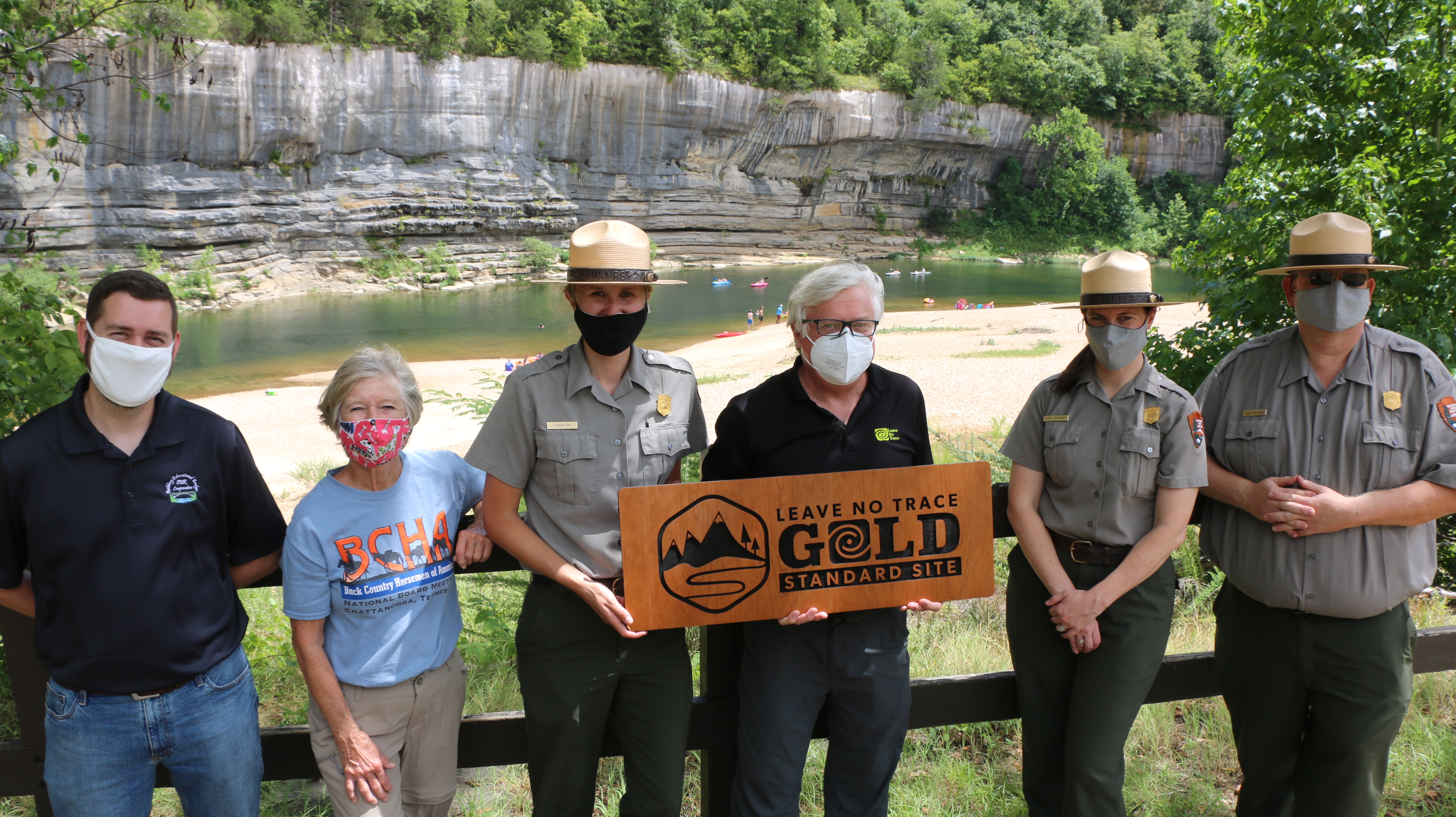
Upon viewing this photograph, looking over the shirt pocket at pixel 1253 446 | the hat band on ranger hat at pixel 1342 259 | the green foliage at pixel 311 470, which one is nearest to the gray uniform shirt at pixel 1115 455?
the shirt pocket at pixel 1253 446

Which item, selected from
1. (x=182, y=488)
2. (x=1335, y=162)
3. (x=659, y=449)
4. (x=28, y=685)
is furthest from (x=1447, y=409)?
(x=28, y=685)

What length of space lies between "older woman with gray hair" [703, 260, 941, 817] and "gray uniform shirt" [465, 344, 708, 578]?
229 mm

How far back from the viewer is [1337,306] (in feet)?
9.29

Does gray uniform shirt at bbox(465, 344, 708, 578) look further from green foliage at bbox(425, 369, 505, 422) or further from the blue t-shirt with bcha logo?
green foliage at bbox(425, 369, 505, 422)

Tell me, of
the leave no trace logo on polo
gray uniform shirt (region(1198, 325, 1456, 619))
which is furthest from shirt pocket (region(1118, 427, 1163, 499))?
the leave no trace logo on polo

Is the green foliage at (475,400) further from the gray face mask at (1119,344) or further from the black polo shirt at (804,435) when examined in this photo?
the gray face mask at (1119,344)

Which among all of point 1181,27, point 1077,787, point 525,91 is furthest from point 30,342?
point 1181,27

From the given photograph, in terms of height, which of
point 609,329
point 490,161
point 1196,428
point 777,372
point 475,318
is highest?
point 490,161

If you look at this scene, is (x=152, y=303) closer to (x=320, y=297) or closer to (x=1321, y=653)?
(x=1321, y=653)

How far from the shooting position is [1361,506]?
268 centimetres

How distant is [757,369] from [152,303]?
19609 mm

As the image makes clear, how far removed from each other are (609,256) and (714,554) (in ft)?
3.04

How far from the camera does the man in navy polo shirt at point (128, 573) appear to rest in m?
2.25

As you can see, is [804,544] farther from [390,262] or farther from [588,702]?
[390,262]
